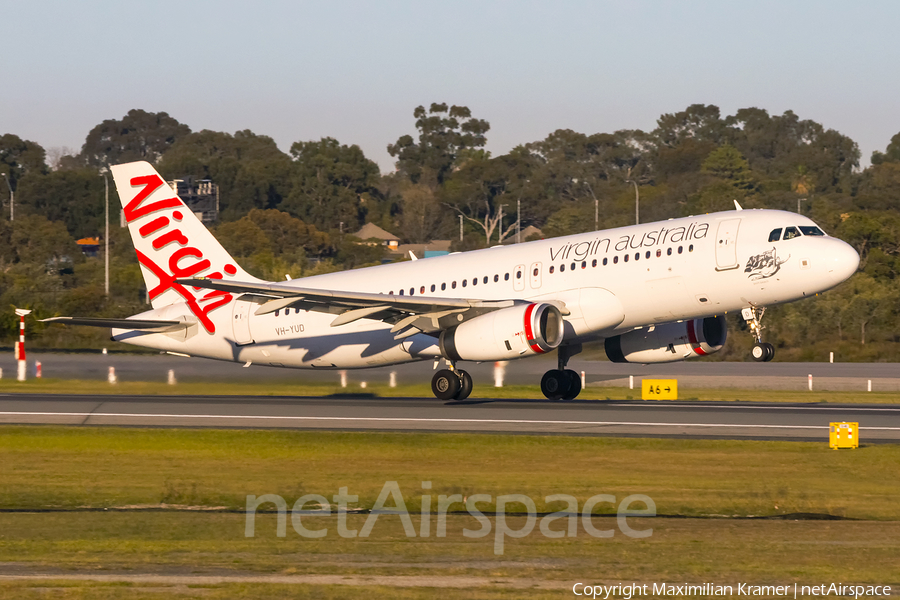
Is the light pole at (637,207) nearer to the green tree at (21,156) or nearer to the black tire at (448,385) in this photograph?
the black tire at (448,385)

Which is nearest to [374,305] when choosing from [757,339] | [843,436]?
[757,339]

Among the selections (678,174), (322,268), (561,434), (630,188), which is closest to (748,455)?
(561,434)

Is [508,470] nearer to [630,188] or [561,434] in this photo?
[561,434]

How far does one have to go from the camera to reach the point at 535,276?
3350cm

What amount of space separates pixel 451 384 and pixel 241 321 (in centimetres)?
790

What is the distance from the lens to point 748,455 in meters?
22.8

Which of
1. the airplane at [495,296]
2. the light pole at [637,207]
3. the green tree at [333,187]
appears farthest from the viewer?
the green tree at [333,187]

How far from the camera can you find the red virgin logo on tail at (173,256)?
1469 inches

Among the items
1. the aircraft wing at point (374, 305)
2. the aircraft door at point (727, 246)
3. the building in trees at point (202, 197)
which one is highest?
the building in trees at point (202, 197)

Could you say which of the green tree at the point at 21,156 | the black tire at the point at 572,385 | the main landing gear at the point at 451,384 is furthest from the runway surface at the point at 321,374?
the green tree at the point at 21,156

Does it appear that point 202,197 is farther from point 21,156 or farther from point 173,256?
point 173,256

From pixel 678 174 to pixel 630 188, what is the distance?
15.5 m

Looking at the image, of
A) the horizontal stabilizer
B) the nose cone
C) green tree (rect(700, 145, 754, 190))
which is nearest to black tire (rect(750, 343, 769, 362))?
the nose cone

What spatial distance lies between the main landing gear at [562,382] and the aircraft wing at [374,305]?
3.94 m
